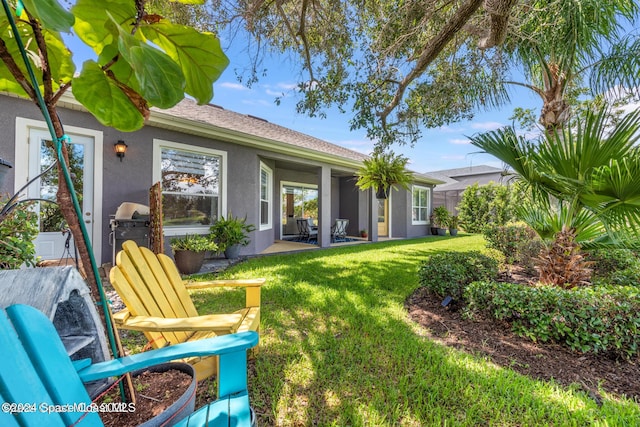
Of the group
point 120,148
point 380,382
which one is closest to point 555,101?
point 380,382

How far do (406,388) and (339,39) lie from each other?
563 cm

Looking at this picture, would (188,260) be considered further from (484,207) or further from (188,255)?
(484,207)

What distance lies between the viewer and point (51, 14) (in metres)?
0.72

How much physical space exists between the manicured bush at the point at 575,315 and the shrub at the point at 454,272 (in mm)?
540

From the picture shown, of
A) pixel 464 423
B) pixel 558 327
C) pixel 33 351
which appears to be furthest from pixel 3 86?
pixel 558 327

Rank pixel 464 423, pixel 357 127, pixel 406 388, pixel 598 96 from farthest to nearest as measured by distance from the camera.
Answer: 1. pixel 357 127
2. pixel 598 96
3. pixel 406 388
4. pixel 464 423

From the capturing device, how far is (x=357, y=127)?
19.0 ft

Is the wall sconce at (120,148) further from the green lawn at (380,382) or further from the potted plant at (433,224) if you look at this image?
the potted plant at (433,224)

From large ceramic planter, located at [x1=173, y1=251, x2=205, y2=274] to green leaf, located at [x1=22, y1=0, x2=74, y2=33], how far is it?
488 centimetres

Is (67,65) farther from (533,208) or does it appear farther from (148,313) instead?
(533,208)

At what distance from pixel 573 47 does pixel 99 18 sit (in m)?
5.86

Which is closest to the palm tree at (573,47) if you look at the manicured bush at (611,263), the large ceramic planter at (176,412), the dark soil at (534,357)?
the manicured bush at (611,263)

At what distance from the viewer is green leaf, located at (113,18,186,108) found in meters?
0.78

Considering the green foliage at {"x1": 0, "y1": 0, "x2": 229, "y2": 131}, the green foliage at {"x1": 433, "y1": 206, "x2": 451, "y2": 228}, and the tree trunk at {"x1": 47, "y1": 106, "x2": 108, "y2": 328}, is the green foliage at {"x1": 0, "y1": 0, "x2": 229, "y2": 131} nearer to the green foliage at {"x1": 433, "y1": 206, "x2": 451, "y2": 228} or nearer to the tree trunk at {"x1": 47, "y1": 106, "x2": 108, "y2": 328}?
the tree trunk at {"x1": 47, "y1": 106, "x2": 108, "y2": 328}
